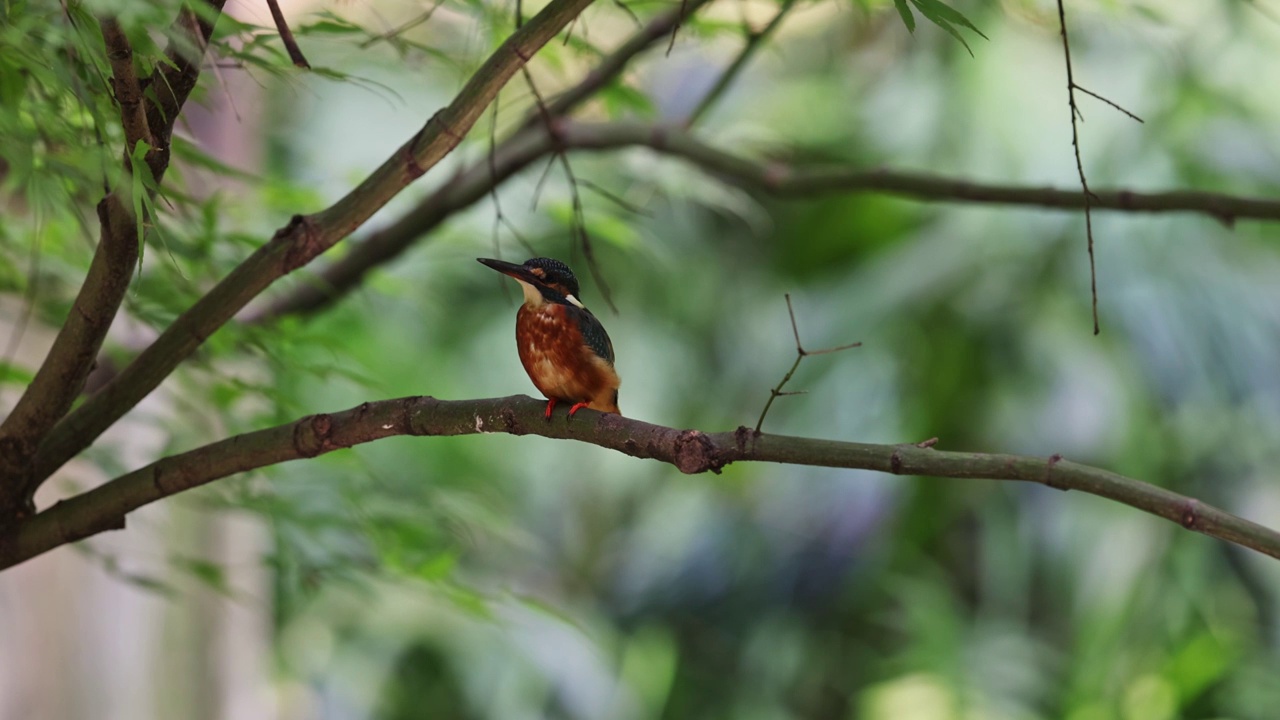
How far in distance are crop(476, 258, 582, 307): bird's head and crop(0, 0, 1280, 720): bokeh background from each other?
3.99 ft

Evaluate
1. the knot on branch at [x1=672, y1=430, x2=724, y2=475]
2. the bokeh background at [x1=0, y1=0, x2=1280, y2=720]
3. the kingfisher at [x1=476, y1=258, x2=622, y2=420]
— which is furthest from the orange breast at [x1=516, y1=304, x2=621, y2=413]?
the bokeh background at [x1=0, y1=0, x2=1280, y2=720]

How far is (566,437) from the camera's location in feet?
2.43

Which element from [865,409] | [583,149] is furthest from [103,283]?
[865,409]

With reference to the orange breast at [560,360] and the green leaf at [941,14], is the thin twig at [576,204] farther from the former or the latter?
the green leaf at [941,14]

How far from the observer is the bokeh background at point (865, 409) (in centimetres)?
307

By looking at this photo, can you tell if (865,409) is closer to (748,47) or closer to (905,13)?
(748,47)

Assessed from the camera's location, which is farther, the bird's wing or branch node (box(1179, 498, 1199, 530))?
the bird's wing

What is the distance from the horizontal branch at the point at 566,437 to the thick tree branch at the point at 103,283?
44mm

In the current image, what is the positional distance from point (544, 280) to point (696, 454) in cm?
35

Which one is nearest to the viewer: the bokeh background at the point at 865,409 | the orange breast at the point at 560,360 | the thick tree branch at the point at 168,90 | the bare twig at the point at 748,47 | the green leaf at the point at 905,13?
the green leaf at the point at 905,13

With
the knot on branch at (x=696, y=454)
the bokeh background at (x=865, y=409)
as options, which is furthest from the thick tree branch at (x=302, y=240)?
the bokeh background at (x=865, y=409)

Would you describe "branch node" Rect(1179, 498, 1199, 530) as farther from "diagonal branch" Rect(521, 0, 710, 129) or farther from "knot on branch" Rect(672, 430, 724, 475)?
"diagonal branch" Rect(521, 0, 710, 129)

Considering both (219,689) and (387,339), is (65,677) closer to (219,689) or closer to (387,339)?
(219,689)

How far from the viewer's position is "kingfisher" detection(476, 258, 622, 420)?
2.94ft
